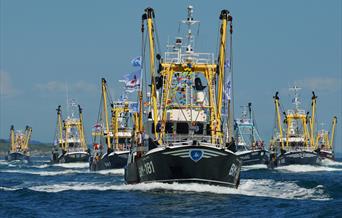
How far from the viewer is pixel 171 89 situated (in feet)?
203

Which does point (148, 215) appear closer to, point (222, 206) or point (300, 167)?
point (222, 206)

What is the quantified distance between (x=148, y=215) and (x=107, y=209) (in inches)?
149

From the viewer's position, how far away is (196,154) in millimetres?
48125

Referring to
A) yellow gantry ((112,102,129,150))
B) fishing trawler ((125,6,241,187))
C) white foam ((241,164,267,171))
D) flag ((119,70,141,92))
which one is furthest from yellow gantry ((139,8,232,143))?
white foam ((241,164,267,171))

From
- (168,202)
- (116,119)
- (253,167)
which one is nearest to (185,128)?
(168,202)

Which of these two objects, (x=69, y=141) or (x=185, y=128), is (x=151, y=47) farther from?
(x=69, y=141)

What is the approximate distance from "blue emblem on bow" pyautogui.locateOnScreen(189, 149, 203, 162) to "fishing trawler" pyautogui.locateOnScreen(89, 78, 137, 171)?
175ft

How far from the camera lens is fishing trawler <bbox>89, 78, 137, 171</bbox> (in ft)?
336

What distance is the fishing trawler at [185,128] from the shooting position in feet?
160

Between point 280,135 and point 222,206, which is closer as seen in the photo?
point 222,206

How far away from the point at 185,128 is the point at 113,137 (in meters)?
58.5

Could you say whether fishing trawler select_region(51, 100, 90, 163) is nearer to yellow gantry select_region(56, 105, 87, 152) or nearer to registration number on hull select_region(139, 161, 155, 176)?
yellow gantry select_region(56, 105, 87, 152)

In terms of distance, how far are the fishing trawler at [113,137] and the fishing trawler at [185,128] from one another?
3858 cm

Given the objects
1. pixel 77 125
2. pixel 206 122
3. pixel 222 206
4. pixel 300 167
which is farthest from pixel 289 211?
pixel 77 125
